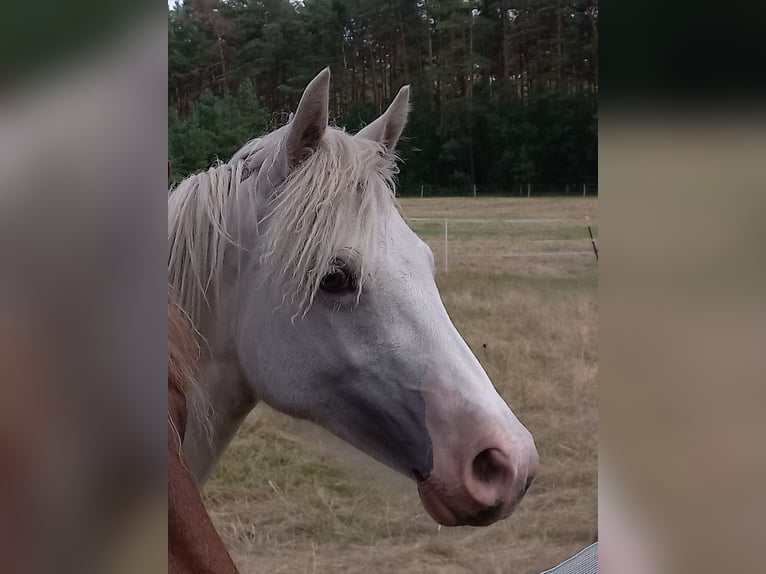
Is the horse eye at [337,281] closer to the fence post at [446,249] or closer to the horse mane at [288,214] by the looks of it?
the horse mane at [288,214]

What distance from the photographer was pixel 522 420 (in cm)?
→ 115

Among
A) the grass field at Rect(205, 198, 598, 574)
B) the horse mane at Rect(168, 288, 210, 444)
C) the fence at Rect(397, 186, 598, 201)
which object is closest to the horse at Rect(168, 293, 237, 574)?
the horse mane at Rect(168, 288, 210, 444)

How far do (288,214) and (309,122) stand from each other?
0.45 feet

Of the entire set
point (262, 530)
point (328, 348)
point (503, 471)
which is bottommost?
point (262, 530)

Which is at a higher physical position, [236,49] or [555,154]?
[236,49]

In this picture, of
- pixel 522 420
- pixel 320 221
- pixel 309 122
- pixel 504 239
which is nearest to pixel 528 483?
pixel 522 420

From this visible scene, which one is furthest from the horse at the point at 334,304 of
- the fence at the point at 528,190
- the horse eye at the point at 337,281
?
the fence at the point at 528,190

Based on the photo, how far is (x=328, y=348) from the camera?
1029mm

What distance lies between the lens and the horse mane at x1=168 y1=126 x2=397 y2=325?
1.02 meters

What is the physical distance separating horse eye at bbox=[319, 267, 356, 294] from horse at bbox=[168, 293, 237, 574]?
0.73 ft

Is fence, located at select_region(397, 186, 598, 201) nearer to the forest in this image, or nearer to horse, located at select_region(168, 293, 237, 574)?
the forest
